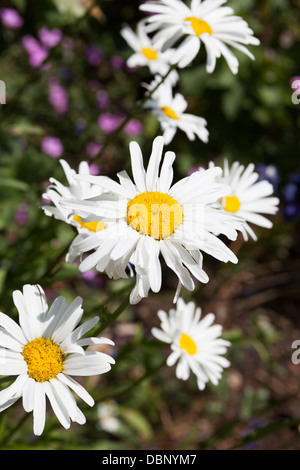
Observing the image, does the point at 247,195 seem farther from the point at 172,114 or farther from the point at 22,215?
the point at 22,215

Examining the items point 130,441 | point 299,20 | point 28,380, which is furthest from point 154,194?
point 299,20

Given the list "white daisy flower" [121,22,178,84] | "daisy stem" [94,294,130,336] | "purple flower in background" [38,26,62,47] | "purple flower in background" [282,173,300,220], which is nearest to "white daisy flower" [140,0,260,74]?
"white daisy flower" [121,22,178,84]

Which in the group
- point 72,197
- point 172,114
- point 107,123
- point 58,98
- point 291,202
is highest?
point 58,98

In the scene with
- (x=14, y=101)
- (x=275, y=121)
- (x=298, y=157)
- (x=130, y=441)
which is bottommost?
(x=130, y=441)

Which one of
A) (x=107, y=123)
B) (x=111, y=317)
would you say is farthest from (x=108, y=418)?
(x=107, y=123)

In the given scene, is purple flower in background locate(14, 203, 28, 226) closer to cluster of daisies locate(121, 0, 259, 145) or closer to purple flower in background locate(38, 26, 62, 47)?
purple flower in background locate(38, 26, 62, 47)

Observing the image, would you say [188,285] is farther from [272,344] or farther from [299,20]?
[299,20]
